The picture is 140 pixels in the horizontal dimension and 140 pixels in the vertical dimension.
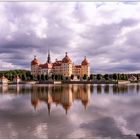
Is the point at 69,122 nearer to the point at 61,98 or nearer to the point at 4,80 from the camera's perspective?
the point at 61,98

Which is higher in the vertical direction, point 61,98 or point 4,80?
point 4,80

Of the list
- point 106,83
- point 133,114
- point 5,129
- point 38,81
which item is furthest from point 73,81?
point 5,129

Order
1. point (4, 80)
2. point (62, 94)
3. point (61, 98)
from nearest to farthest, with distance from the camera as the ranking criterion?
point (61, 98) → point (62, 94) → point (4, 80)

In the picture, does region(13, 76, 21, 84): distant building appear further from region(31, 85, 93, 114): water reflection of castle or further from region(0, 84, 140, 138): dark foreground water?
region(0, 84, 140, 138): dark foreground water

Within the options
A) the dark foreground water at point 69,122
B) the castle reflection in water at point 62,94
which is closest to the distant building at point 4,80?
the castle reflection in water at point 62,94

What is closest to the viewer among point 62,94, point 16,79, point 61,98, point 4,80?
point 61,98

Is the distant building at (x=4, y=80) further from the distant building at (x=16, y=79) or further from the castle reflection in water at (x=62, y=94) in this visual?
the castle reflection in water at (x=62, y=94)

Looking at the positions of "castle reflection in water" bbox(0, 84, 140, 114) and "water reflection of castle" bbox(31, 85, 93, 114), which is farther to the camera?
"castle reflection in water" bbox(0, 84, 140, 114)

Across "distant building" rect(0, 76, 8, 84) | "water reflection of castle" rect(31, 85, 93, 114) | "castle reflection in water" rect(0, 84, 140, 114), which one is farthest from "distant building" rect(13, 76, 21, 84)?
"water reflection of castle" rect(31, 85, 93, 114)

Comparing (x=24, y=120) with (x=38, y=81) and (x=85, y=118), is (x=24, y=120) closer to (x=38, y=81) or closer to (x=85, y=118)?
(x=85, y=118)

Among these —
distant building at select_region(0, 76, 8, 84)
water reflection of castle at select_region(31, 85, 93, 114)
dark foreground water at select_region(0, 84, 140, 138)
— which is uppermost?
distant building at select_region(0, 76, 8, 84)

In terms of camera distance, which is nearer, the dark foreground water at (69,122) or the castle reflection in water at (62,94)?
the dark foreground water at (69,122)

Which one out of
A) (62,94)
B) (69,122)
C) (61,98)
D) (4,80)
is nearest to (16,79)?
(4,80)

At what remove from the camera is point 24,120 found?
13.0 ft
